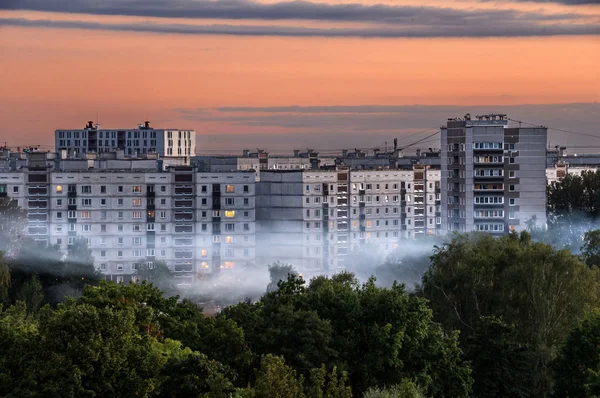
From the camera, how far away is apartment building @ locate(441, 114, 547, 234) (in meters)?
86.8

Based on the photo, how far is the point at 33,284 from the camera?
72.2m

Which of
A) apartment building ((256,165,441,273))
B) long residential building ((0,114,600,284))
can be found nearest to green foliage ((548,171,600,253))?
long residential building ((0,114,600,284))

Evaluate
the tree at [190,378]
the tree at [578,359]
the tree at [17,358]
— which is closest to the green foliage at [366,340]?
the tree at [578,359]

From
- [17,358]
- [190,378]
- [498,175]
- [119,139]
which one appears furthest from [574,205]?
[119,139]

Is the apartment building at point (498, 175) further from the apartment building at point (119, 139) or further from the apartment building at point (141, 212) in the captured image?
the apartment building at point (119, 139)

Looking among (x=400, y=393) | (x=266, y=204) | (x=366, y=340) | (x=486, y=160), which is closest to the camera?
(x=400, y=393)

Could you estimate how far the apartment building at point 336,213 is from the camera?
100 meters

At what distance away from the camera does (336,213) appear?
102562mm

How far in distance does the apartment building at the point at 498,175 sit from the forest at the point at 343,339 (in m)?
26.3

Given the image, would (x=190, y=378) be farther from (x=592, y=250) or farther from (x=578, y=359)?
(x=592, y=250)

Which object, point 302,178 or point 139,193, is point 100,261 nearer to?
point 139,193

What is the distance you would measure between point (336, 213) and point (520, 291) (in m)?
52.4

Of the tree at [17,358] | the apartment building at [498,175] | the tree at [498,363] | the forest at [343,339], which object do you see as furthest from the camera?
the apartment building at [498,175]

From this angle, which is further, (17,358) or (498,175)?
(498,175)
